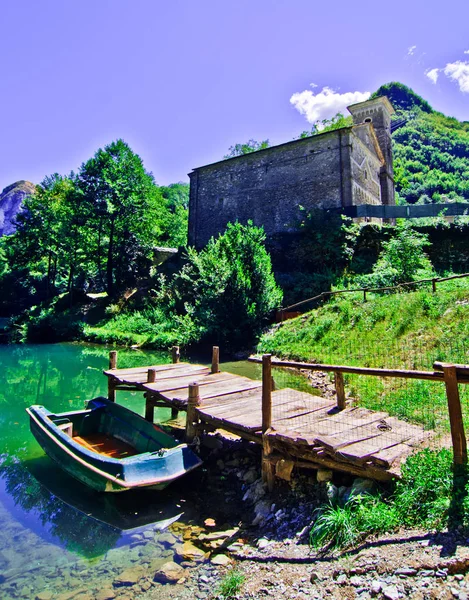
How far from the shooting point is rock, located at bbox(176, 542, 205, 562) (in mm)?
4363

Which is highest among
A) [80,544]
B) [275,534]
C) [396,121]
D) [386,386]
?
[396,121]

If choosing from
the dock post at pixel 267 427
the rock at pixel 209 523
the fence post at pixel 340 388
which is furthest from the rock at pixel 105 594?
the fence post at pixel 340 388

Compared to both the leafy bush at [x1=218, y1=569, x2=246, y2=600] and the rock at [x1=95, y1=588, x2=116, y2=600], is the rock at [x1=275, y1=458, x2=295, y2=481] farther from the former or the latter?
the rock at [x1=95, y1=588, x2=116, y2=600]

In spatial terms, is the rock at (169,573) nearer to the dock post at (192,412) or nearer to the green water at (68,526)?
the green water at (68,526)

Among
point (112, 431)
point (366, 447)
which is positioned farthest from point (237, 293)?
point (366, 447)

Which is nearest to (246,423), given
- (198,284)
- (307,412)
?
(307,412)

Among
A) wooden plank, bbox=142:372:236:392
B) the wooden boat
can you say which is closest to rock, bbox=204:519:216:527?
the wooden boat

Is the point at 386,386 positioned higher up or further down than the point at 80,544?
higher up

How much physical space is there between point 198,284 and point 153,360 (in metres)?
5.08

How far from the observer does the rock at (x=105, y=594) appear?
3877 mm

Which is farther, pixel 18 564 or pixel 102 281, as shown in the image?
pixel 102 281

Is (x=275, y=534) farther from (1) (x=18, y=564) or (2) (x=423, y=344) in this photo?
(2) (x=423, y=344)

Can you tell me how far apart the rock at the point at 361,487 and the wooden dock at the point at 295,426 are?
122mm

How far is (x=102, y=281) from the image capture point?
33.7 metres
